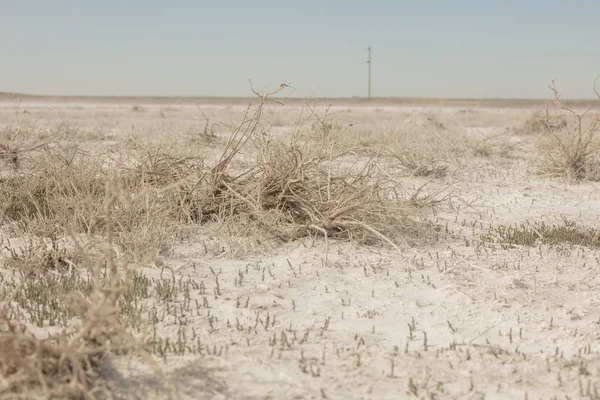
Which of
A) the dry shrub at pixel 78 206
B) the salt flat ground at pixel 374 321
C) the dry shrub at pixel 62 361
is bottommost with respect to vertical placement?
the salt flat ground at pixel 374 321

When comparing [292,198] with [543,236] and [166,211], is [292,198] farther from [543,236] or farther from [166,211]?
[543,236]

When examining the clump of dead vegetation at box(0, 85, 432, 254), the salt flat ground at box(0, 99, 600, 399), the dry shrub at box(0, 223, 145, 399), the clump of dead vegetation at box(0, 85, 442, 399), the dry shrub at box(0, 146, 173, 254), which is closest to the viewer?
the dry shrub at box(0, 223, 145, 399)

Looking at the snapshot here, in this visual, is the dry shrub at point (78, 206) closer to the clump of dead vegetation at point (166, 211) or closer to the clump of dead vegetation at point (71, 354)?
the clump of dead vegetation at point (166, 211)

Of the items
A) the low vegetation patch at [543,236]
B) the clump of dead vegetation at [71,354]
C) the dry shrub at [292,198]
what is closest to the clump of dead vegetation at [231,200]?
the dry shrub at [292,198]

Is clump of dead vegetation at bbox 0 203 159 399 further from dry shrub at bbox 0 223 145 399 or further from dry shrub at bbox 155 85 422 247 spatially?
dry shrub at bbox 155 85 422 247

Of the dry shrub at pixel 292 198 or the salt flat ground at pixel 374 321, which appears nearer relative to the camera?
the salt flat ground at pixel 374 321

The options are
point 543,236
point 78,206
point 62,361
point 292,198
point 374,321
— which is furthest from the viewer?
point 292,198

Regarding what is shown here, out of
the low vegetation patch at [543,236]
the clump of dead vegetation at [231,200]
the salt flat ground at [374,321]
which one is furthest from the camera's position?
the low vegetation patch at [543,236]

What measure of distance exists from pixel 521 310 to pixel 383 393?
5.31 ft

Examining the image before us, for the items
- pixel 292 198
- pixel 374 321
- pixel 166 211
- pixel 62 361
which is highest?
pixel 292 198

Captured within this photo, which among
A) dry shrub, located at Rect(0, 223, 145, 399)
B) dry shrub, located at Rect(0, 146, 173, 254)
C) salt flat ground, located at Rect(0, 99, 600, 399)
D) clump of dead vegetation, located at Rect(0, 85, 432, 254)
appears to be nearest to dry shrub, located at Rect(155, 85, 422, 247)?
clump of dead vegetation, located at Rect(0, 85, 432, 254)

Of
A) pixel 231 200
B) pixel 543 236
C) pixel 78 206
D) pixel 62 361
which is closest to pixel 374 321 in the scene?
pixel 62 361

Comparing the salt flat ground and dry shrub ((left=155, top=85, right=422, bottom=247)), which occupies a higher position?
dry shrub ((left=155, top=85, right=422, bottom=247))

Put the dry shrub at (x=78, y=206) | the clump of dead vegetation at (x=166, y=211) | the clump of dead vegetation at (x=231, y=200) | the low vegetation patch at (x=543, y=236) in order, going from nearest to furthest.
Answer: the clump of dead vegetation at (x=166, y=211), the dry shrub at (x=78, y=206), the clump of dead vegetation at (x=231, y=200), the low vegetation patch at (x=543, y=236)
